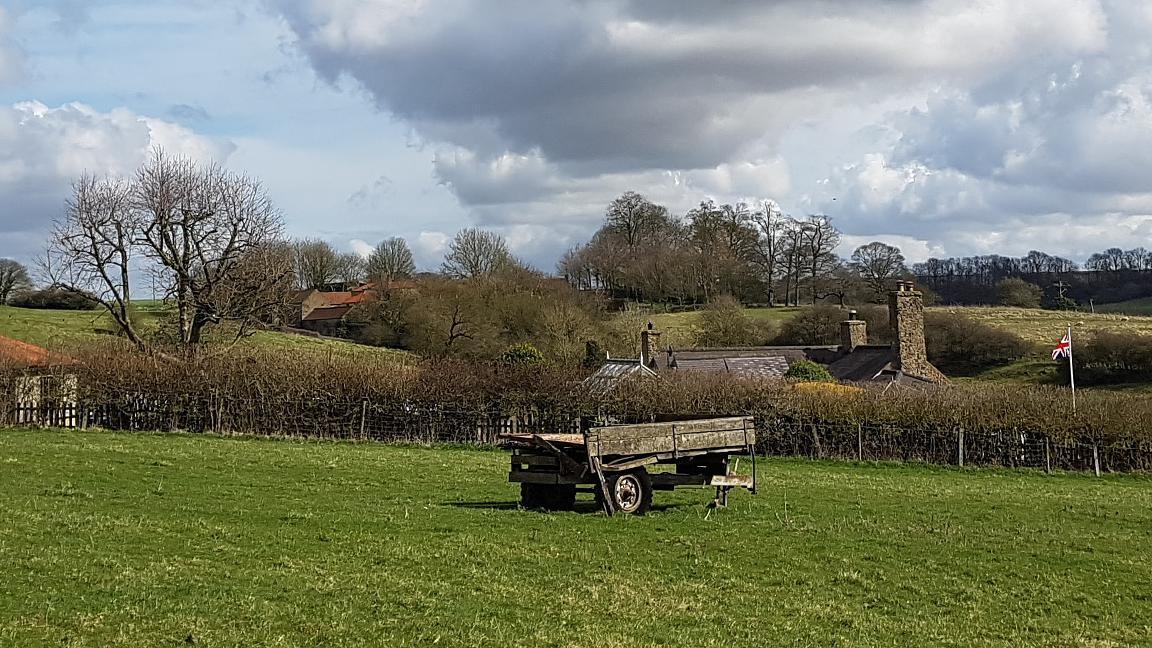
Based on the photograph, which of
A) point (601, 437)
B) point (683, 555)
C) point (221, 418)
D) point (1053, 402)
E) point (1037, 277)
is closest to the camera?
point (683, 555)

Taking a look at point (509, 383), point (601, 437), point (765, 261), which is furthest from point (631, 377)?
point (765, 261)

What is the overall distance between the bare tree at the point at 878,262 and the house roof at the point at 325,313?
4887 cm

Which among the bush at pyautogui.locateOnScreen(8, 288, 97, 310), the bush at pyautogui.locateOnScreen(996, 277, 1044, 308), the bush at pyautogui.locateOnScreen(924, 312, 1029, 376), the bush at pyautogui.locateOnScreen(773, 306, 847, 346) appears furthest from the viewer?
the bush at pyautogui.locateOnScreen(996, 277, 1044, 308)

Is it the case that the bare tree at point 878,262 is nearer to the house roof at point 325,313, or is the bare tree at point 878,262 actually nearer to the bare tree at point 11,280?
the house roof at point 325,313

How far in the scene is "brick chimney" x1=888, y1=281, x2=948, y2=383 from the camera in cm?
4594

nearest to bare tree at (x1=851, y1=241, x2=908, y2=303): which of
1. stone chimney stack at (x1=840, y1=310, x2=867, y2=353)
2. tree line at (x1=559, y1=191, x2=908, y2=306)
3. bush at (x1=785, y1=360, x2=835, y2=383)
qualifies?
tree line at (x1=559, y1=191, x2=908, y2=306)

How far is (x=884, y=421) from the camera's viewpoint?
3422 centimetres

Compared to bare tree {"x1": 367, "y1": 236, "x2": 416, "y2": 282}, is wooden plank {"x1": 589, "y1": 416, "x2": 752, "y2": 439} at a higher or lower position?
lower

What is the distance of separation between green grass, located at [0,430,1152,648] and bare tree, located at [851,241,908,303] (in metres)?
82.8

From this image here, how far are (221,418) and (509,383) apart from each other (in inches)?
411

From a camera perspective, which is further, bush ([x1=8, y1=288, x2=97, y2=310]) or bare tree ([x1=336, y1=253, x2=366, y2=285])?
bare tree ([x1=336, y1=253, x2=366, y2=285])

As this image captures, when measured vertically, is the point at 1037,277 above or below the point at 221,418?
above

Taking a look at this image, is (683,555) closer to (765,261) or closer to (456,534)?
(456,534)

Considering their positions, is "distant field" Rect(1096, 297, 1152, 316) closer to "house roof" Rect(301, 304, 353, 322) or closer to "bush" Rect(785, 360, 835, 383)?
"bush" Rect(785, 360, 835, 383)
